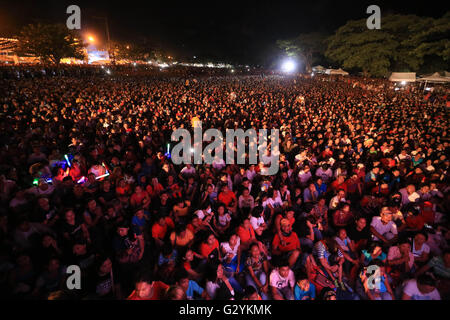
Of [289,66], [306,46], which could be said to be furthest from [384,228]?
[289,66]

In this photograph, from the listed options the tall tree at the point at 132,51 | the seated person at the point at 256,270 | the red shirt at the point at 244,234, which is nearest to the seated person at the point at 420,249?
the seated person at the point at 256,270

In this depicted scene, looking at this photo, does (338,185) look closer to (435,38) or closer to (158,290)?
(158,290)

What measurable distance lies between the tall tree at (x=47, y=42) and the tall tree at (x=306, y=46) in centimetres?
4284

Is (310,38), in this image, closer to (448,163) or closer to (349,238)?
(448,163)

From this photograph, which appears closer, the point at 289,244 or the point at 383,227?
the point at 289,244

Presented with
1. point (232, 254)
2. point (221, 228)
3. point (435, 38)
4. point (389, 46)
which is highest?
point (389, 46)

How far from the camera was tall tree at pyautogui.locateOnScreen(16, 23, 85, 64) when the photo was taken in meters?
31.2

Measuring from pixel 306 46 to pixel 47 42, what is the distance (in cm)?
4752

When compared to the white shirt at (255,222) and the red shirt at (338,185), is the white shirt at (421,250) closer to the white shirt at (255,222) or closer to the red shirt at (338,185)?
the red shirt at (338,185)

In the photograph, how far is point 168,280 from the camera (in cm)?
320

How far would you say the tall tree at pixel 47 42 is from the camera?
31.2m

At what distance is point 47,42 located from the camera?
31.6 m

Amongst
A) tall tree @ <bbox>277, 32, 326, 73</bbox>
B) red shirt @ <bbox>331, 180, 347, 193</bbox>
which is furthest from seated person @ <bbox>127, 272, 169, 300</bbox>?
tall tree @ <bbox>277, 32, 326, 73</bbox>
